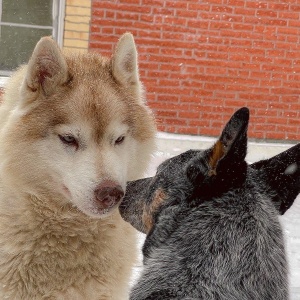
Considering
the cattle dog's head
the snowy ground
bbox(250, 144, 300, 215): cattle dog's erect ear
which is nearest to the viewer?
the cattle dog's head

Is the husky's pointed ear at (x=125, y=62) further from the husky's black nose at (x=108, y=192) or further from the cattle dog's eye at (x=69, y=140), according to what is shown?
the husky's black nose at (x=108, y=192)

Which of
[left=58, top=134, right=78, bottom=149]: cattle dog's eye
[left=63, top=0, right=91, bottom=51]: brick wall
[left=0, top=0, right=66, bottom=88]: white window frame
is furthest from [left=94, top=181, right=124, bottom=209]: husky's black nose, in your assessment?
[left=0, top=0, right=66, bottom=88]: white window frame

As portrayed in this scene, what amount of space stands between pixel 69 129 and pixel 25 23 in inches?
237

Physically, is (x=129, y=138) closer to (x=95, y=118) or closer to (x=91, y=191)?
(x=95, y=118)

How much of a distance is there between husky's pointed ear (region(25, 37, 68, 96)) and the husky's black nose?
749 millimetres

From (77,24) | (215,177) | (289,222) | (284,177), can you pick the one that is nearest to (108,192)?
(215,177)

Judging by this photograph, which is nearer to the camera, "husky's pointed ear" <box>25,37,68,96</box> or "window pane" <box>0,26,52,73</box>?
"husky's pointed ear" <box>25,37,68,96</box>

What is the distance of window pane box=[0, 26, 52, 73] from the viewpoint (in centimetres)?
911

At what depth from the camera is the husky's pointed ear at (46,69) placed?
3.60 metres

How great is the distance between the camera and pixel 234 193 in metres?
2.63

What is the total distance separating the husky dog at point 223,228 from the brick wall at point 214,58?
6602 millimetres

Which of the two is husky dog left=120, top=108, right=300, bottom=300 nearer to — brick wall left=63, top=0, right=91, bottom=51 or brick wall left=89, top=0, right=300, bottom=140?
brick wall left=63, top=0, right=91, bottom=51

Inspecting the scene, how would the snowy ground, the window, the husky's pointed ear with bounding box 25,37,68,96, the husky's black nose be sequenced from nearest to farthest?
the husky's black nose < the husky's pointed ear with bounding box 25,37,68,96 < the snowy ground < the window

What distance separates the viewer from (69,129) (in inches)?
139
